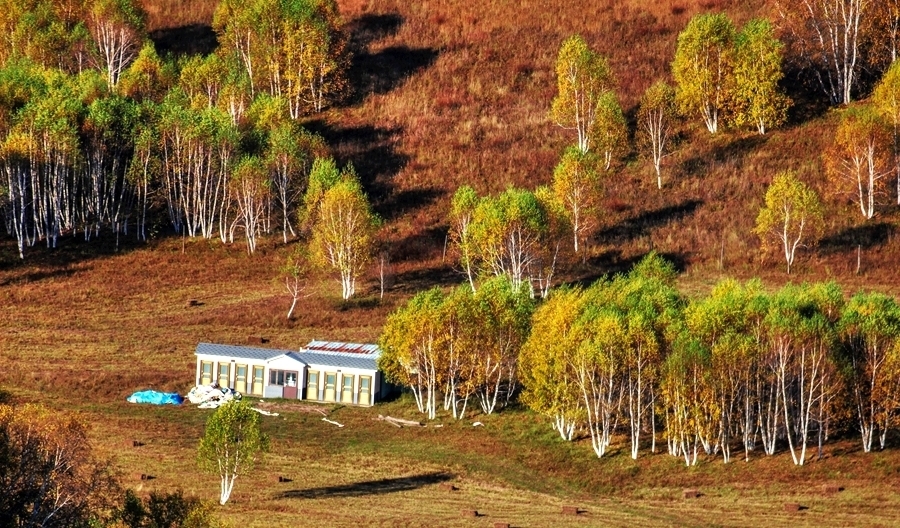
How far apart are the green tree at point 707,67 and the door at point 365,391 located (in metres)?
57.4

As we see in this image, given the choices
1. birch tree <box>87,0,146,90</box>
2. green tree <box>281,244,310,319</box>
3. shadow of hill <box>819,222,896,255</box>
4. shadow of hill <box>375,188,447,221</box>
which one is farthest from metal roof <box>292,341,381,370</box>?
birch tree <box>87,0,146,90</box>

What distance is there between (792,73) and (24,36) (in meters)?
85.5

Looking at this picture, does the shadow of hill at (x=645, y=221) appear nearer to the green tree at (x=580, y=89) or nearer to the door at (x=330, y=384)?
the green tree at (x=580, y=89)

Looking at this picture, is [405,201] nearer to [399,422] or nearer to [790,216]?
[790,216]

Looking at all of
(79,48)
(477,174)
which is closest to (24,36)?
(79,48)

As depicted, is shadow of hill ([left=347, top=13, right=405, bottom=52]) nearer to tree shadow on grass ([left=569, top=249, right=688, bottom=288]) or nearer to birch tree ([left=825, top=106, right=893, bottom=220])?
tree shadow on grass ([left=569, top=249, right=688, bottom=288])

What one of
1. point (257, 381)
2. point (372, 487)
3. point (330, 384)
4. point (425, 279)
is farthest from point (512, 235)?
point (372, 487)

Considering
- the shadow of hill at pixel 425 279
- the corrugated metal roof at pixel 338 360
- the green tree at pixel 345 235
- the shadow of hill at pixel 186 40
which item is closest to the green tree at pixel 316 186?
the green tree at pixel 345 235

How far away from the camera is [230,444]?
2965 inches

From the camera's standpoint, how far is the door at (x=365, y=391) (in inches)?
3915

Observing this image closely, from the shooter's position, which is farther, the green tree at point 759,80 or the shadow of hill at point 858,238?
the green tree at point 759,80

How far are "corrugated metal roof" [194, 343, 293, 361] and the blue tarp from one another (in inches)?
197

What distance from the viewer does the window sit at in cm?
10100

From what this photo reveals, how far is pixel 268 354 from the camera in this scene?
102062mm
